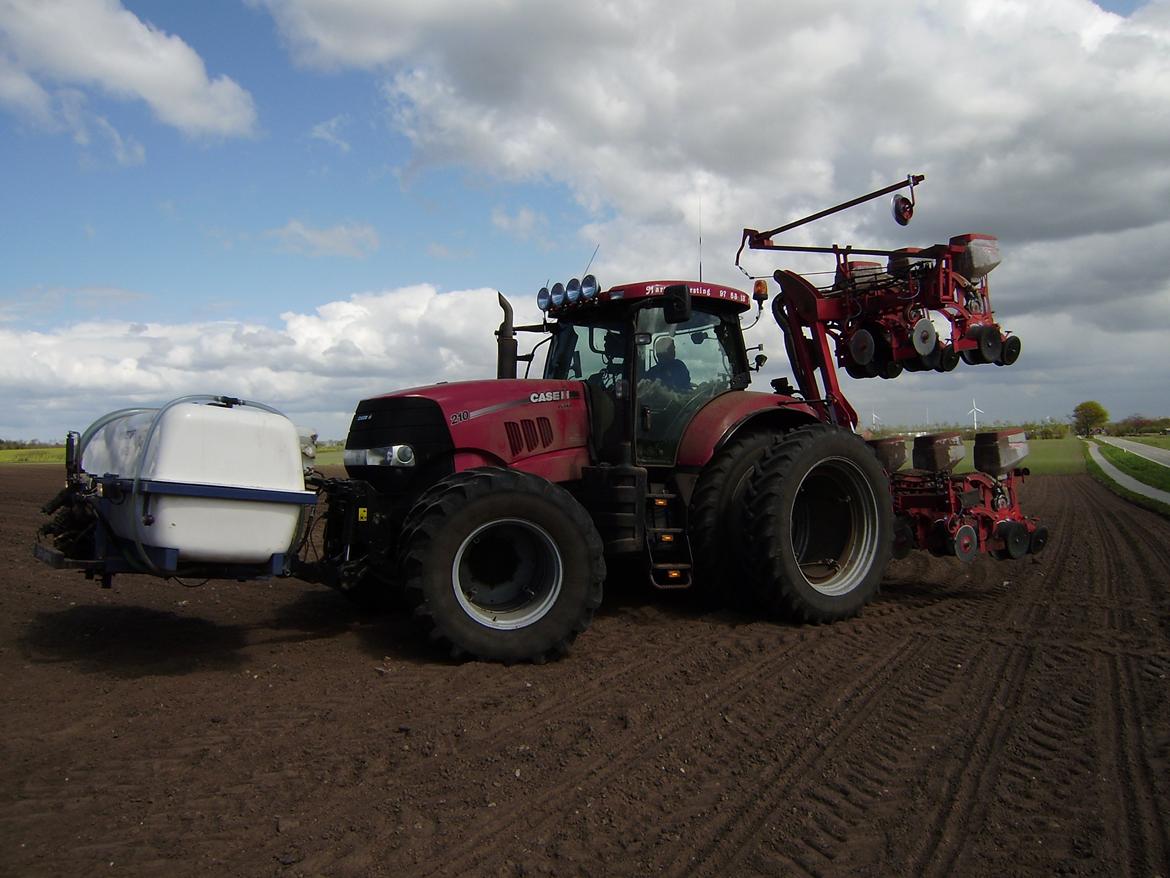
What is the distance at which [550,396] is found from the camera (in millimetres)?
5988

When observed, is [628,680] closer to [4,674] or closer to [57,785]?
[57,785]

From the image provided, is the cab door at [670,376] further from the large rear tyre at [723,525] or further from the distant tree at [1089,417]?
the distant tree at [1089,417]

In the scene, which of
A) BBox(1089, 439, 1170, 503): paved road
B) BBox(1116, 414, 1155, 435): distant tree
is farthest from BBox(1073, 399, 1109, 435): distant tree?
BBox(1089, 439, 1170, 503): paved road

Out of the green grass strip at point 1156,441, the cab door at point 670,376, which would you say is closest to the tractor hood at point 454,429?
the cab door at point 670,376

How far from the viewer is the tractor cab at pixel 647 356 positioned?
614 centimetres

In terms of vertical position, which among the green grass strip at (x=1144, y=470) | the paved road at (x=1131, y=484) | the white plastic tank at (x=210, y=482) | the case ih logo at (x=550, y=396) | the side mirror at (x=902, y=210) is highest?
the side mirror at (x=902, y=210)

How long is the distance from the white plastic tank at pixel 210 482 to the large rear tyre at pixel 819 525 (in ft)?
10.0

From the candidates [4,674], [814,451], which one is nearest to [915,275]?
[814,451]

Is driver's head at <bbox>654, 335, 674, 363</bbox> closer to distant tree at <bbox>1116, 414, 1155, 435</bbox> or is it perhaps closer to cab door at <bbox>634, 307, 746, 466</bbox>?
cab door at <bbox>634, 307, 746, 466</bbox>

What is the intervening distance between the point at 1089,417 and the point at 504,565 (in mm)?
108969

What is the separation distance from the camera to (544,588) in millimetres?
5285

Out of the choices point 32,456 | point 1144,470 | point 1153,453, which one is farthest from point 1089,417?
point 32,456

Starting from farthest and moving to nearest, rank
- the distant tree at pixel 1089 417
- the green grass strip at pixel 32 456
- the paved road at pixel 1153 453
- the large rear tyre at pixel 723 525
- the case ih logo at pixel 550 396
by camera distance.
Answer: the distant tree at pixel 1089 417 → the green grass strip at pixel 32 456 → the paved road at pixel 1153 453 → the large rear tyre at pixel 723 525 → the case ih logo at pixel 550 396

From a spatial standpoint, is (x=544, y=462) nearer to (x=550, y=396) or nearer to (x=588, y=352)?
(x=550, y=396)
